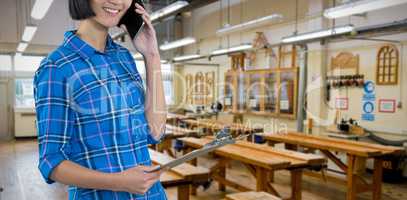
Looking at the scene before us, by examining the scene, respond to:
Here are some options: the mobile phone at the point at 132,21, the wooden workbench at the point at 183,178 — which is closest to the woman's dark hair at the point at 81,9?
the mobile phone at the point at 132,21

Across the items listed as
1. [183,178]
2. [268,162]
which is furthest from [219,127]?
[183,178]

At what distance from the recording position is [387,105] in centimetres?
584

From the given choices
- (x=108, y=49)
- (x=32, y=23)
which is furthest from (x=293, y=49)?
(x=108, y=49)

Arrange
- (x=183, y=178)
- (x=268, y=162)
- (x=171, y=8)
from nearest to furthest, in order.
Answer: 1. (x=183, y=178)
2. (x=268, y=162)
3. (x=171, y=8)

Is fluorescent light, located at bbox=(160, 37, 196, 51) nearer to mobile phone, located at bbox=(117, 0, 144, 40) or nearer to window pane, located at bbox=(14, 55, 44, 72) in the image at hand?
window pane, located at bbox=(14, 55, 44, 72)

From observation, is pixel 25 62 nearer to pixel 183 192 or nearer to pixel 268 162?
pixel 183 192

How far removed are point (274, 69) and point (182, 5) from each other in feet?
12.7

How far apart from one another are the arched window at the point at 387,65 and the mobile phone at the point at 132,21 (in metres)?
5.84

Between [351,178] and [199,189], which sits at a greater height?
[351,178]

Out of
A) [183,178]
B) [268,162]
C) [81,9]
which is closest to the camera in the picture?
[81,9]

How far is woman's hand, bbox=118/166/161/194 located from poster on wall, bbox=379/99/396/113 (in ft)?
19.8

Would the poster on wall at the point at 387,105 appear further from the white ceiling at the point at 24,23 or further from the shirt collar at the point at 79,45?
the white ceiling at the point at 24,23

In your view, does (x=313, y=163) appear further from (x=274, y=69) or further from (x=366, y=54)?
(x=274, y=69)

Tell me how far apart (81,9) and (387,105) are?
6152 millimetres
